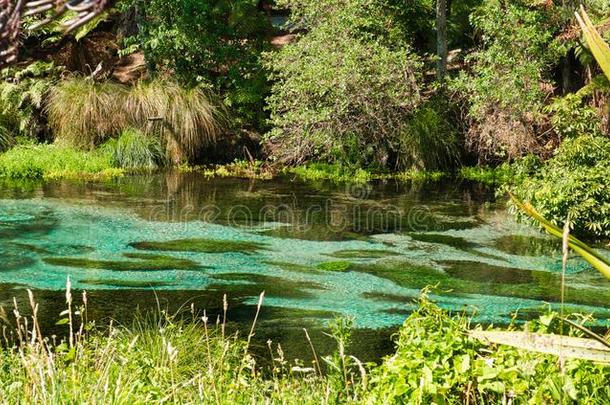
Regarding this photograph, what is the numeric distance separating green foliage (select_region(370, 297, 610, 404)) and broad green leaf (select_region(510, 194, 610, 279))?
1.65ft

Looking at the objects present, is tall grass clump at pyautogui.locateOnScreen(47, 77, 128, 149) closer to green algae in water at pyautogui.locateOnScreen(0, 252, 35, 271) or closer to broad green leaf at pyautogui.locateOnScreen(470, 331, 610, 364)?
green algae in water at pyautogui.locateOnScreen(0, 252, 35, 271)

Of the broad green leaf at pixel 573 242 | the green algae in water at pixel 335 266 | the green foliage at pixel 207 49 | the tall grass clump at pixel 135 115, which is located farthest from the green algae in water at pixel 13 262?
the green foliage at pixel 207 49

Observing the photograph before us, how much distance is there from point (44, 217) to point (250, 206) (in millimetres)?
2803

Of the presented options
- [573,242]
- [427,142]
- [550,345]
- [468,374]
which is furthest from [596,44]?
[427,142]

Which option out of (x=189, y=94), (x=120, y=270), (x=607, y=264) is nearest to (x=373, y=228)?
(x=120, y=270)

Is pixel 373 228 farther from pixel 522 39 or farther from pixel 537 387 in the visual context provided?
pixel 537 387

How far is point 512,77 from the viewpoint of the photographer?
13.6 m

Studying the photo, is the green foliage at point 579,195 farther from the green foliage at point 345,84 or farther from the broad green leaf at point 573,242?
the broad green leaf at point 573,242

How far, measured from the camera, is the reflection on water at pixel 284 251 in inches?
302

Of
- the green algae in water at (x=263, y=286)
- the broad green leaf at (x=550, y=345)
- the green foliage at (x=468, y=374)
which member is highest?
the broad green leaf at (x=550, y=345)

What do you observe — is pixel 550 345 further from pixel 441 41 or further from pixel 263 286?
pixel 441 41

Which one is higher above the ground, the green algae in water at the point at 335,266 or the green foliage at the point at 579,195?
the green foliage at the point at 579,195

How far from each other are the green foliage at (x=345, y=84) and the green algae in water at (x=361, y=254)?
4727mm

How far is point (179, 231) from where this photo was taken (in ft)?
34.1
